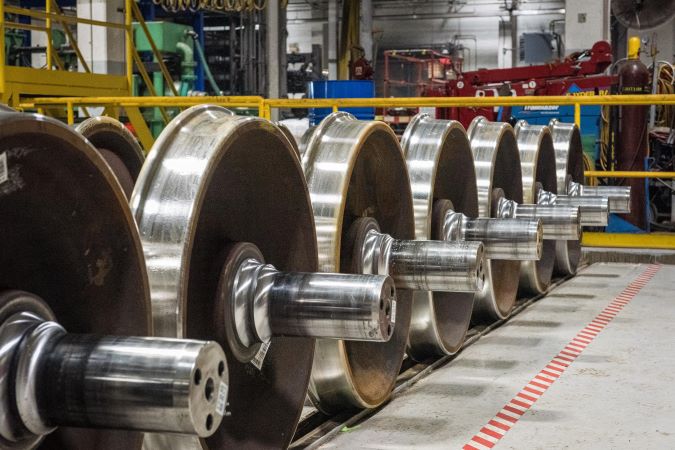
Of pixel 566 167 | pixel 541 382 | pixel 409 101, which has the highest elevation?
pixel 409 101

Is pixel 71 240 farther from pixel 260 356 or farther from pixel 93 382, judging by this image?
pixel 260 356

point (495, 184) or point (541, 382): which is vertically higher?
point (495, 184)

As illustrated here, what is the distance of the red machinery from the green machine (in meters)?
4.47

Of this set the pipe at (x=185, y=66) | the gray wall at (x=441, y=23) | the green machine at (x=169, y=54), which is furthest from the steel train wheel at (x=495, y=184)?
the gray wall at (x=441, y=23)

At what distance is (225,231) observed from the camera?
82.4 inches

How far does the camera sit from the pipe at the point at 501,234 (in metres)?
3.61

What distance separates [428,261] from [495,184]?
5.95 feet

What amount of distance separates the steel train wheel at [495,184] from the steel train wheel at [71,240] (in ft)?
8.53

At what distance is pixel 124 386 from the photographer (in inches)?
54.0

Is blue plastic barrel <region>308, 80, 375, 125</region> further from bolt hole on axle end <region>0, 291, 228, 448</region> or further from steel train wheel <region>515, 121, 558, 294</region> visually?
Result: bolt hole on axle end <region>0, 291, 228, 448</region>

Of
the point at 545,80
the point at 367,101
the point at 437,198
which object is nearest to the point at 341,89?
the point at 545,80

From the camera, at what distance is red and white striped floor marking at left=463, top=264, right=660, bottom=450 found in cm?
279

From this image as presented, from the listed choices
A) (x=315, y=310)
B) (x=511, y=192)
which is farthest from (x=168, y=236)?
(x=511, y=192)

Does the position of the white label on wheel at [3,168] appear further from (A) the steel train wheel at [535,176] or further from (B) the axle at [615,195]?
(B) the axle at [615,195]
